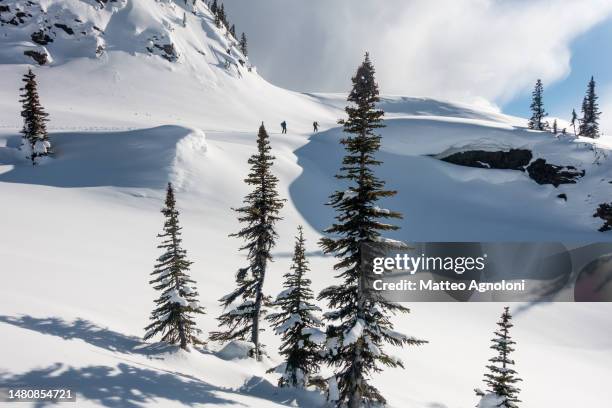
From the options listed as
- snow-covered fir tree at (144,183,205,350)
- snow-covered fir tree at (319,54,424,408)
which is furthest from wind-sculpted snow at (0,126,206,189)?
snow-covered fir tree at (319,54,424,408)

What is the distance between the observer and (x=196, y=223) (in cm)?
3094

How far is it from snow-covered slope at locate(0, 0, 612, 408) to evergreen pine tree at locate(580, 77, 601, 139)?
38.5 m

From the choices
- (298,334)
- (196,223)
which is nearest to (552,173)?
(196,223)

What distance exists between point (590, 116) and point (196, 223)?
9191cm

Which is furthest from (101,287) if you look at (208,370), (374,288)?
(374,288)

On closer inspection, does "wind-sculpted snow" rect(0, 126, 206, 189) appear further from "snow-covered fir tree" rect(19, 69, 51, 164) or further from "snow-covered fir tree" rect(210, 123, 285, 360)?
"snow-covered fir tree" rect(210, 123, 285, 360)

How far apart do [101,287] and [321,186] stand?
2935 centimetres

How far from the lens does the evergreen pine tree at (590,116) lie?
79312mm

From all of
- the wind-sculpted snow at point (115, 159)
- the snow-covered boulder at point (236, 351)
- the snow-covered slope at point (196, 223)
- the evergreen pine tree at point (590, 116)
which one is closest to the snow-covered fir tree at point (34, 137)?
the wind-sculpted snow at point (115, 159)

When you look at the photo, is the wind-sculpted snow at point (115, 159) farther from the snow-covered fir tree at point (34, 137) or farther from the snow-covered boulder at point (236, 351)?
the snow-covered boulder at point (236, 351)

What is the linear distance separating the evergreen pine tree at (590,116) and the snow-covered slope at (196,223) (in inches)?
1514

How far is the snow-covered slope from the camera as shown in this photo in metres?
12.5

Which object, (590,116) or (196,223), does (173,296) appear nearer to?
(196,223)

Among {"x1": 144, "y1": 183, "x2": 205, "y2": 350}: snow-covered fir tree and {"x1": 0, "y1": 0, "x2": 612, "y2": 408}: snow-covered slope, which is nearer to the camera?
{"x1": 0, "y1": 0, "x2": 612, "y2": 408}: snow-covered slope
